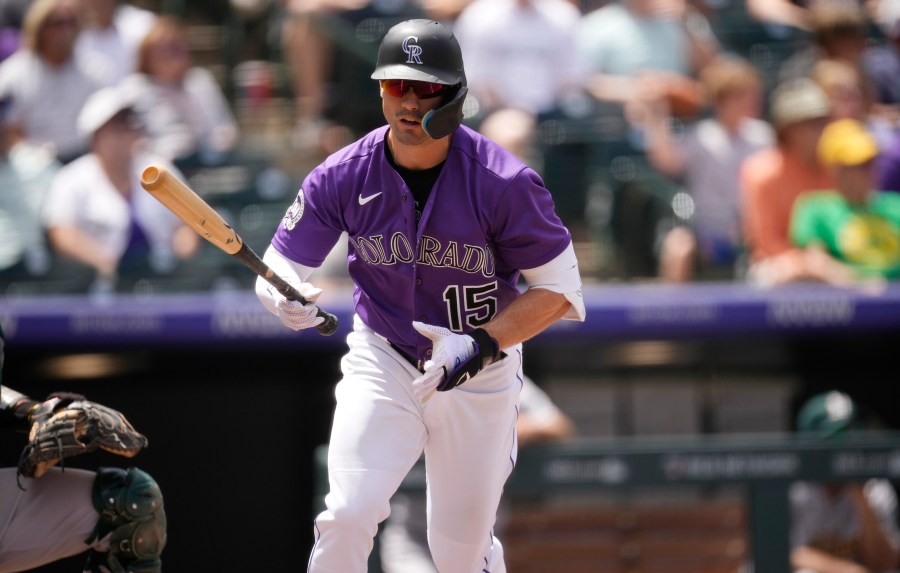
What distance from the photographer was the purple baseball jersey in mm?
3762

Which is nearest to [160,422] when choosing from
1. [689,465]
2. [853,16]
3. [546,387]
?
[546,387]

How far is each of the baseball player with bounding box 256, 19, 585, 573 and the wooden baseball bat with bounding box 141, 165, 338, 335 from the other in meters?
0.07

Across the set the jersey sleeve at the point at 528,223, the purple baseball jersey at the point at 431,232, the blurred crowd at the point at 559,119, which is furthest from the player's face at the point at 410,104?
the blurred crowd at the point at 559,119

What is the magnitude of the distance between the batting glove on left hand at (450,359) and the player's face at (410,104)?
0.51m

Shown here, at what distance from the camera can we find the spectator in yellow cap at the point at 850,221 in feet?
21.1

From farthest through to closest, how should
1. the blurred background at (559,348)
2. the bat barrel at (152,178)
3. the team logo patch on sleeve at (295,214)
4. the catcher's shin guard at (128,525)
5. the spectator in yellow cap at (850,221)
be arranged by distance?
the spectator in yellow cap at (850,221), the blurred background at (559,348), the team logo patch on sleeve at (295,214), the catcher's shin guard at (128,525), the bat barrel at (152,178)

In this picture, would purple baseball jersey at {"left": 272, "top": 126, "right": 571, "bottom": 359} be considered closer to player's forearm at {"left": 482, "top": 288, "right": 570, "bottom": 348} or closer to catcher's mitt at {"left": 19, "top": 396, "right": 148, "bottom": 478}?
player's forearm at {"left": 482, "top": 288, "right": 570, "bottom": 348}

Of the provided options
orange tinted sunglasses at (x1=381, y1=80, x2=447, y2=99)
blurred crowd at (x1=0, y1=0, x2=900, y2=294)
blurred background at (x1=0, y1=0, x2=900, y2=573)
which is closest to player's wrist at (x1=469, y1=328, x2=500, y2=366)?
orange tinted sunglasses at (x1=381, y1=80, x2=447, y2=99)

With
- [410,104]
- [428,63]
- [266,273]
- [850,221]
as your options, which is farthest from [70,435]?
[850,221]

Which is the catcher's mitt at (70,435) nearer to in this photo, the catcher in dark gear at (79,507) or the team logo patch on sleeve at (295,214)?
the catcher in dark gear at (79,507)

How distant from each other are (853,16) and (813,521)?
385cm

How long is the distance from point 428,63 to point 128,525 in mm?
1481

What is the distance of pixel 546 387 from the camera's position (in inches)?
247

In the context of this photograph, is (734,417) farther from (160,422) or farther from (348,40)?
(348,40)
